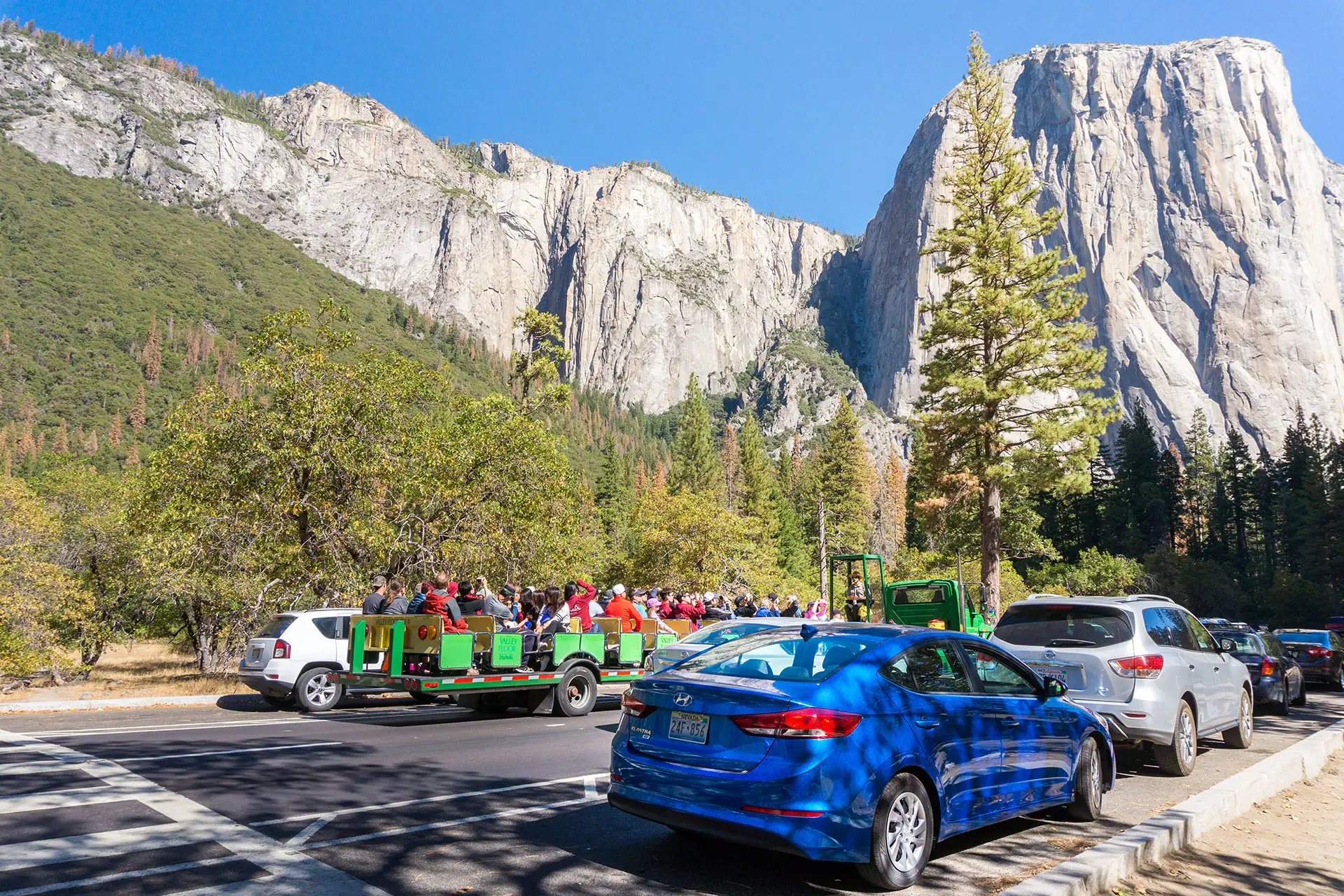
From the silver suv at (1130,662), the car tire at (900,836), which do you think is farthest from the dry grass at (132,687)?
the car tire at (900,836)

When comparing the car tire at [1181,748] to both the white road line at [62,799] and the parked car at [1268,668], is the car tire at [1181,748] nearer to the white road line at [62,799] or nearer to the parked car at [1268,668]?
the parked car at [1268,668]

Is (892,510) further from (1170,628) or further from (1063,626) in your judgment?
(1063,626)

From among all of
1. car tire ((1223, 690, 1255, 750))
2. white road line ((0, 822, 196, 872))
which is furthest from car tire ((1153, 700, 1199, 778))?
white road line ((0, 822, 196, 872))

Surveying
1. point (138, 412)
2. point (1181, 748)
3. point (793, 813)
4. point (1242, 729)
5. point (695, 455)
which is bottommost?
point (1242, 729)

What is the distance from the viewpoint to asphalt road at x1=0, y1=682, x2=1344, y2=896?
16.6 ft

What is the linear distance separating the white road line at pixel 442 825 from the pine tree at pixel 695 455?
78452mm

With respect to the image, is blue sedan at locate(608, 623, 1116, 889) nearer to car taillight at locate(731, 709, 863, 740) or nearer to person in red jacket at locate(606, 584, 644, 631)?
car taillight at locate(731, 709, 863, 740)

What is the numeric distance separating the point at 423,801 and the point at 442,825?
857 mm

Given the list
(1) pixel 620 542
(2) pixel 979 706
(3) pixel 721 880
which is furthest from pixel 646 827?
(1) pixel 620 542

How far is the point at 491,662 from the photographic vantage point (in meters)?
12.7

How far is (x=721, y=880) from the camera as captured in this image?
5.29 meters

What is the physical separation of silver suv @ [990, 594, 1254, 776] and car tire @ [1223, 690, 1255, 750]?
1098 millimetres

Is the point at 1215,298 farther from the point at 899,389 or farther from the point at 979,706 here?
the point at 979,706

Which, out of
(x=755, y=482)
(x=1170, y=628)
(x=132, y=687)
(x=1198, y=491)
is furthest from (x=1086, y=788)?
(x=1198, y=491)
